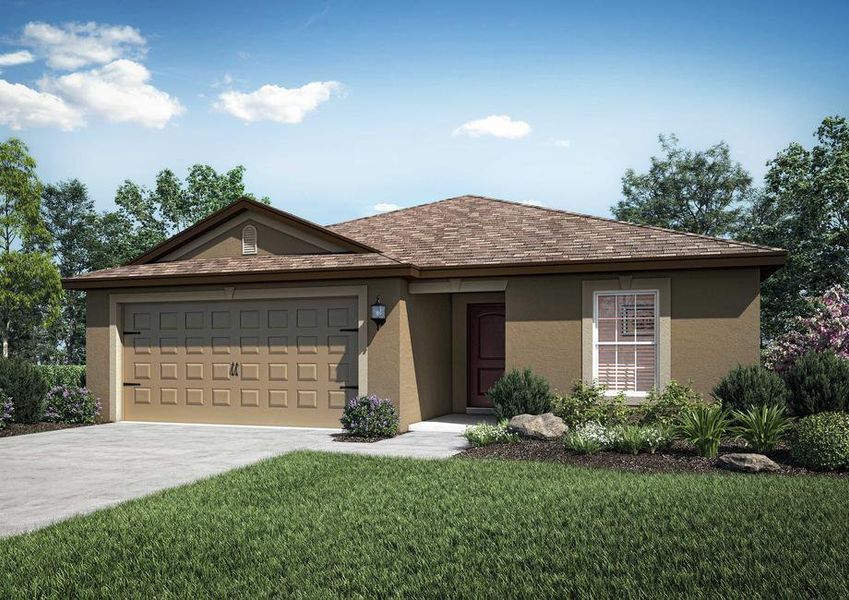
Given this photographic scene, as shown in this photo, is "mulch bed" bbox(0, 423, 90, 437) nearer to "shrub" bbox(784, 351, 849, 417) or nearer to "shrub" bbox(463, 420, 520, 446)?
"shrub" bbox(463, 420, 520, 446)

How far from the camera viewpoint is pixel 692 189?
34.9 metres

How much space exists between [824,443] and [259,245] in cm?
1054

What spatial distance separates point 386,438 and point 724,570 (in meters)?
7.73

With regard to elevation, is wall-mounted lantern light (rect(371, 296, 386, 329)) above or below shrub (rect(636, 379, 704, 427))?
above

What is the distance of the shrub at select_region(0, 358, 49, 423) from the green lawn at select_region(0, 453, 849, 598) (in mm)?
8047

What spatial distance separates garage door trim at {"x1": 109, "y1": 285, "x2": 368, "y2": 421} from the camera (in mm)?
13648

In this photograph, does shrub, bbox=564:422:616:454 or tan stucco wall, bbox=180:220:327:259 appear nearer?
shrub, bbox=564:422:616:454

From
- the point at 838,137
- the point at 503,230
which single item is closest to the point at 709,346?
the point at 503,230

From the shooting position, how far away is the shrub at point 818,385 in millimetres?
11594

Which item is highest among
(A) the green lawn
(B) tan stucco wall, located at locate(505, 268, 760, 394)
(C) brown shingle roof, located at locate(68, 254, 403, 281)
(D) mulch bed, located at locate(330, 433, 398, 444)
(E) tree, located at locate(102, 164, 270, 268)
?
(E) tree, located at locate(102, 164, 270, 268)

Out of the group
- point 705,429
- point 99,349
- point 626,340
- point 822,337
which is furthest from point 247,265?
point 822,337

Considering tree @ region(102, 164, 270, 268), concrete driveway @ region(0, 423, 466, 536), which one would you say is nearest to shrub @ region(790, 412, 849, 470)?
concrete driveway @ region(0, 423, 466, 536)

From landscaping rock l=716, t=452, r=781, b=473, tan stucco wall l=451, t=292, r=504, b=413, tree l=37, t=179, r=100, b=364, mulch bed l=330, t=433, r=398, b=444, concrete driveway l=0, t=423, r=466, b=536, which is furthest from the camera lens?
tree l=37, t=179, r=100, b=364

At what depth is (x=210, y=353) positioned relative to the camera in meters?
14.8
